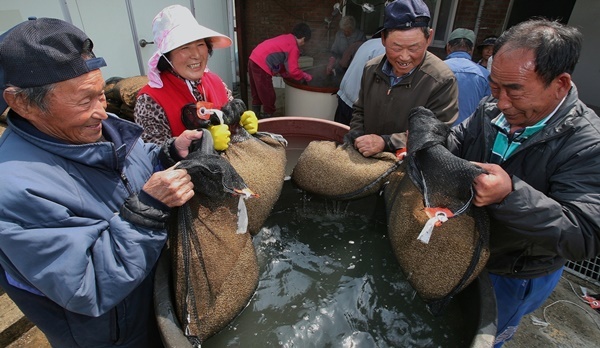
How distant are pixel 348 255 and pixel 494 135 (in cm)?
99

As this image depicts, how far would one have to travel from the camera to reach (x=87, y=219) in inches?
41.5

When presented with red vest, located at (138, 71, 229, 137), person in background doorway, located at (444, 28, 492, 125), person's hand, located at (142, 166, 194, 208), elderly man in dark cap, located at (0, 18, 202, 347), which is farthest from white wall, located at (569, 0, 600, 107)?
elderly man in dark cap, located at (0, 18, 202, 347)

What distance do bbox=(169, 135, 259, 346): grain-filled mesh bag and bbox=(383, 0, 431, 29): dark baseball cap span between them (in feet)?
4.15

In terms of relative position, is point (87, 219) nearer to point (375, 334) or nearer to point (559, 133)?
point (375, 334)

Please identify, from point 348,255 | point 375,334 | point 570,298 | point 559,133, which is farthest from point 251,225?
point 570,298

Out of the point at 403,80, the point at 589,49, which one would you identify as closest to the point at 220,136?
the point at 403,80

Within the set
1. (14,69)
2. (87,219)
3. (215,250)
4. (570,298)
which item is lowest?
(570,298)

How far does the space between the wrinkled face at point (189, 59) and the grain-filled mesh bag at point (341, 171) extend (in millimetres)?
826

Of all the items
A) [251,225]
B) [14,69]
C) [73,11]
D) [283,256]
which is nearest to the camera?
[14,69]

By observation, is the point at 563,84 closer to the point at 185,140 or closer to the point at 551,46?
the point at 551,46

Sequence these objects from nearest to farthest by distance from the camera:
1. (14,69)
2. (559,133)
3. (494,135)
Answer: (14,69)
(559,133)
(494,135)

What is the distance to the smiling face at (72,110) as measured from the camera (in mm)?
1045

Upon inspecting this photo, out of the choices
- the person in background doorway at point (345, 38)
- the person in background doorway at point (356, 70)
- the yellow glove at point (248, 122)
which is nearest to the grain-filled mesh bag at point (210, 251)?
the yellow glove at point (248, 122)

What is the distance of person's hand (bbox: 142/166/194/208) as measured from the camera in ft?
3.79
